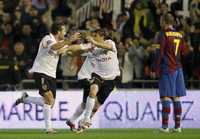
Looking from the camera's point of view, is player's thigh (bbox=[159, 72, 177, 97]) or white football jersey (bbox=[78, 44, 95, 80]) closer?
player's thigh (bbox=[159, 72, 177, 97])

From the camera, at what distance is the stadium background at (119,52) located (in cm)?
2275

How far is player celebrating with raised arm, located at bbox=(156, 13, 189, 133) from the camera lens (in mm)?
19266

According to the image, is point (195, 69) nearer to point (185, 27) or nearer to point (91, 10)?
point (185, 27)

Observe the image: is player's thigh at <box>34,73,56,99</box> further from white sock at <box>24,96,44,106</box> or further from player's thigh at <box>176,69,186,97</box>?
player's thigh at <box>176,69,186,97</box>

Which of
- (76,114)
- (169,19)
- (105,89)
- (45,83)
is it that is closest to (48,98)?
(45,83)

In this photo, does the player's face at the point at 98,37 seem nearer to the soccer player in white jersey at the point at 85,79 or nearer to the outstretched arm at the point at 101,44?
the outstretched arm at the point at 101,44

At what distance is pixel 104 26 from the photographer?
23047 millimetres

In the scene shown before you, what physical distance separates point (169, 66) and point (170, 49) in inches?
14.1

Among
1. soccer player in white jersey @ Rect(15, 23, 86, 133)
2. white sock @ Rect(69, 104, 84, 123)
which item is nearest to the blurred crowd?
white sock @ Rect(69, 104, 84, 123)

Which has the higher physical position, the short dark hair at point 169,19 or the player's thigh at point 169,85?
the short dark hair at point 169,19

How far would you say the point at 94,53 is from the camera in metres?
19.9

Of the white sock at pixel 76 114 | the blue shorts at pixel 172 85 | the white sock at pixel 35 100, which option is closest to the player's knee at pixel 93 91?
the white sock at pixel 76 114

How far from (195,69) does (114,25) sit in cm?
267

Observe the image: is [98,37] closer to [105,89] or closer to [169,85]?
[105,89]
